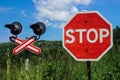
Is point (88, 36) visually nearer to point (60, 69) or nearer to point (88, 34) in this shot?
point (88, 34)

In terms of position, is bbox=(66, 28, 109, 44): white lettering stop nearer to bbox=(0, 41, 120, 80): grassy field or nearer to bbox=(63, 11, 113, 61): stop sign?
bbox=(63, 11, 113, 61): stop sign

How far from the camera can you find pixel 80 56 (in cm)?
688

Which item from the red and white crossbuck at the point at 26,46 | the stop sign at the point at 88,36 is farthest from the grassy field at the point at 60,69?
the stop sign at the point at 88,36

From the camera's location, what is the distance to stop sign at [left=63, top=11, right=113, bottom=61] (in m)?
6.79

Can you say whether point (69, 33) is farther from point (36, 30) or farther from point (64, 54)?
point (36, 30)

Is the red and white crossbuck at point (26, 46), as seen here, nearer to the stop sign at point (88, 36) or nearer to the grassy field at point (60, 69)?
the grassy field at point (60, 69)

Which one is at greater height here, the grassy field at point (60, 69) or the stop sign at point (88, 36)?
the stop sign at point (88, 36)

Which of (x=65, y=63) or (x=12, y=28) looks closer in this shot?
(x=65, y=63)

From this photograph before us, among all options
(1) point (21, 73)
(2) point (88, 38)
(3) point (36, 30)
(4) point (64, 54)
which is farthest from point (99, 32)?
(3) point (36, 30)

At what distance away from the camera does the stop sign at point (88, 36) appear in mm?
6793

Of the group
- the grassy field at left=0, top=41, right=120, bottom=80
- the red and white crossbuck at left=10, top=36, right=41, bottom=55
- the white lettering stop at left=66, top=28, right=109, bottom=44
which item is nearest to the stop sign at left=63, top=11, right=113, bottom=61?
the white lettering stop at left=66, top=28, right=109, bottom=44

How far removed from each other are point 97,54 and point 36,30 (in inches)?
267

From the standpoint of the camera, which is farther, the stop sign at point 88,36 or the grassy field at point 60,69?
the grassy field at point 60,69

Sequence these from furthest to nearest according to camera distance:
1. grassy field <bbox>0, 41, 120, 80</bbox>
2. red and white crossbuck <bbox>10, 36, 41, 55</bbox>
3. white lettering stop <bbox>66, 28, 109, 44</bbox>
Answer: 1. red and white crossbuck <bbox>10, 36, 41, 55</bbox>
2. grassy field <bbox>0, 41, 120, 80</bbox>
3. white lettering stop <bbox>66, 28, 109, 44</bbox>
